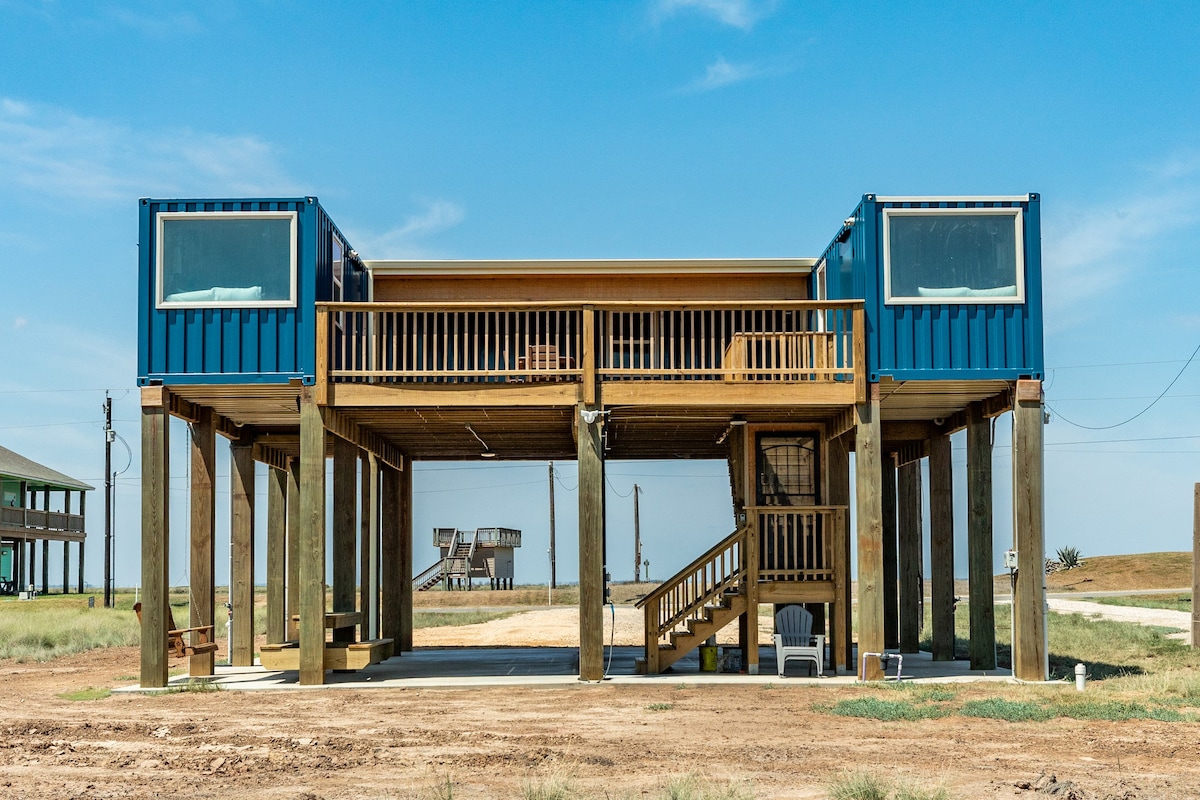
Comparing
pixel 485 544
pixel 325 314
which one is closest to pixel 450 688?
pixel 325 314

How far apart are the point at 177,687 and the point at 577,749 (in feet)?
28.4

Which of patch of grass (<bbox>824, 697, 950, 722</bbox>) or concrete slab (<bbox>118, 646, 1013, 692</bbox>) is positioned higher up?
patch of grass (<bbox>824, 697, 950, 722</bbox>)

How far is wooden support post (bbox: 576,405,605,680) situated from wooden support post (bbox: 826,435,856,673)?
3888mm

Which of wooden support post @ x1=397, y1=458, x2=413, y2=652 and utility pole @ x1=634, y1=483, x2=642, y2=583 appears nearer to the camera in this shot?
wooden support post @ x1=397, y1=458, x2=413, y2=652

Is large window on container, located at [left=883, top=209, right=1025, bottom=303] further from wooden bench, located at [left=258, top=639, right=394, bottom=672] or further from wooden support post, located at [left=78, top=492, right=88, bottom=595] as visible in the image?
wooden support post, located at [left=78, top=492, right=88, bottom=595]

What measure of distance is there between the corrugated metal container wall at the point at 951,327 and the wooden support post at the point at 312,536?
25.9 ft

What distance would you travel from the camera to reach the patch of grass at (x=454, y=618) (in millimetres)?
41375

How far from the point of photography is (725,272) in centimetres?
2344

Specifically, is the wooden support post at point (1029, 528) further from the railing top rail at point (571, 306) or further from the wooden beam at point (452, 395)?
the wooden beam at point (452, 395)

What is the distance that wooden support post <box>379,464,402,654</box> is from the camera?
26.3 m

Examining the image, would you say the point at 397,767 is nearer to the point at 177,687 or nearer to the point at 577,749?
the point at 577,749

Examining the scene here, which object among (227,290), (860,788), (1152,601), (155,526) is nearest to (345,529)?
(155,526)

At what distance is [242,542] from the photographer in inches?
933

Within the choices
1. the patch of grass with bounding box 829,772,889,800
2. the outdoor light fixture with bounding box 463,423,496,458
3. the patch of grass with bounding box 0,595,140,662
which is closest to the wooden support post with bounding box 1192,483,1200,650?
the outdoor light fixture with bounding box 463,423,496,458
